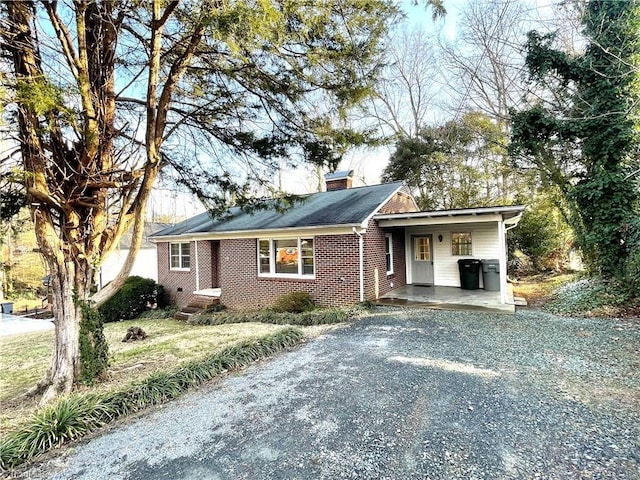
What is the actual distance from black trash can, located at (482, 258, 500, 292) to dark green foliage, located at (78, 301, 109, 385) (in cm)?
1085

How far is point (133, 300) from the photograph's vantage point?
13.9 m

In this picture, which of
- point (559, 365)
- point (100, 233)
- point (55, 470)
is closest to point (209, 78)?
point (100, 233)

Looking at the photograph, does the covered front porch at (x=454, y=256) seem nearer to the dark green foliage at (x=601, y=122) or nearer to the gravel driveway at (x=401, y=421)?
the dark green foliage at (x=601, y=122)

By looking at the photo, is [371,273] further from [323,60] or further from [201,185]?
[323,60]

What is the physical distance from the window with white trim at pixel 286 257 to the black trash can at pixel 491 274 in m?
5.87

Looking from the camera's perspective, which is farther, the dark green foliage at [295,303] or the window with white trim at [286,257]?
the window with white trim at [286,257]

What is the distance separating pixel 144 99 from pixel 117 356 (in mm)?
5057

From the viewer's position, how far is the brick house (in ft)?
32.6

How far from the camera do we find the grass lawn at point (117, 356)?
4.81 m

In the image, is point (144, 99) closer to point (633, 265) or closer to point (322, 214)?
point (322, 214)

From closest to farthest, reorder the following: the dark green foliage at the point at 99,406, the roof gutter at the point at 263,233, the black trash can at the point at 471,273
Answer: the dark green foliage at the point at 99,406, the roof gutter at the point at 263,233, the black trash can at the point at 471,273

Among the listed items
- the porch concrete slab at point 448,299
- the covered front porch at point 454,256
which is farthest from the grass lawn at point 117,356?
the covered front porch at point 454,256

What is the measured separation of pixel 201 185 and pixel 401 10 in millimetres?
4747

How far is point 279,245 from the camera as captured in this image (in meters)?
11.4
